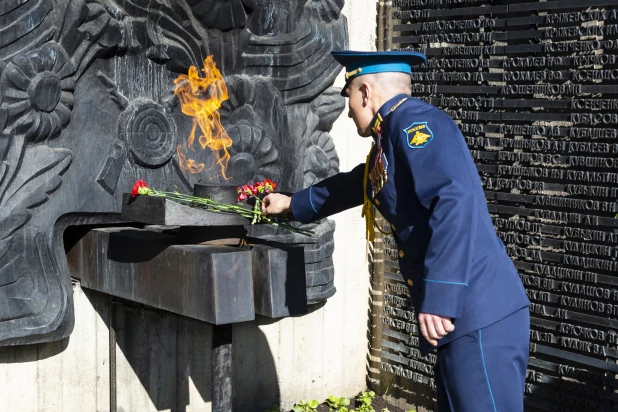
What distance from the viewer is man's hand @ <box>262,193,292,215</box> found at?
162 inches

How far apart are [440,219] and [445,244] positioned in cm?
8

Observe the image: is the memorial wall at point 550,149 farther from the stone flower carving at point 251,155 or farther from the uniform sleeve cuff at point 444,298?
the uniform sleeve cuff at point 444,298

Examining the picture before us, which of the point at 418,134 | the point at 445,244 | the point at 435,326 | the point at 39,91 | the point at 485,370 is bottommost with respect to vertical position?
the point at 485,370

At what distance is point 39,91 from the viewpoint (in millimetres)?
4086

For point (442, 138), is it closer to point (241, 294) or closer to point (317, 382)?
point (241, 294)

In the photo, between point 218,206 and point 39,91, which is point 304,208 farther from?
point 39,91

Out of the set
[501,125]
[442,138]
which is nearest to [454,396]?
[442,138]

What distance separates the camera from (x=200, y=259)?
381 cm

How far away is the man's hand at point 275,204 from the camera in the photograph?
4105mm

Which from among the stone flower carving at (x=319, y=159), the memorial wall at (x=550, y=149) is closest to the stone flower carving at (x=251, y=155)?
the stone flower carving at (x=319, y=159)

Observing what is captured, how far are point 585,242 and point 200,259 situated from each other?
2.12m

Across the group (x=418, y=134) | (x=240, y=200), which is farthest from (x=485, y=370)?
(x=240, y=200)

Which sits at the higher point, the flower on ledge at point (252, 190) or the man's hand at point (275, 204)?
the flower on ledge at point (252, 190)

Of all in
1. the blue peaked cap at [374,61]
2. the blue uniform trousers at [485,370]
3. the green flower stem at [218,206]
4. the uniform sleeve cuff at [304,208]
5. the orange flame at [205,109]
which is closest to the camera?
the blue uniform trousers at [485,370]
